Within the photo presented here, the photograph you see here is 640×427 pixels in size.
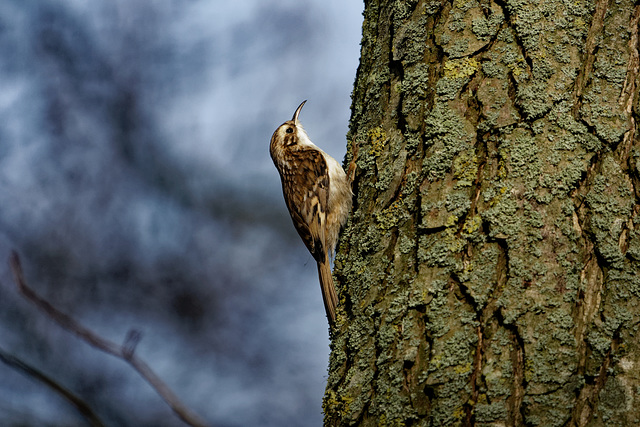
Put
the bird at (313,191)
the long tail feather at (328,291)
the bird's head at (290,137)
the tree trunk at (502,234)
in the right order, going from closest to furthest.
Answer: the tree trunk at (502,234)
the long tail feather at (328,291)
the bird at (313,191)
the bird's head at (290,137)

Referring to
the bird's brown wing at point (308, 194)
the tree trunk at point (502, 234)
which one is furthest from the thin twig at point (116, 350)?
the bird's brown wing at point (308, 194)

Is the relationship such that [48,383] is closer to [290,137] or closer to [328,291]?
[328,291]

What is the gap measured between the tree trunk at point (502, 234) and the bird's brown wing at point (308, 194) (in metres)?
1.08

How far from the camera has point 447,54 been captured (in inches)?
68.3

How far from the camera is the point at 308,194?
3166 millimetres

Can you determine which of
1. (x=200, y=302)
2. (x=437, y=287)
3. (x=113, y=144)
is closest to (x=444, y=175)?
(x=437, y=287)

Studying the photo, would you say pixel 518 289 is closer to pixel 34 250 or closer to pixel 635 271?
pixel 635 271

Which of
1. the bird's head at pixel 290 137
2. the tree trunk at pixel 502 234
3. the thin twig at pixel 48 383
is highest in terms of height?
the bird's head at pixel 290 137

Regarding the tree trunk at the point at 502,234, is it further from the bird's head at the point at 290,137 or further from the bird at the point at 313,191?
the bird's head at the point at 290,137

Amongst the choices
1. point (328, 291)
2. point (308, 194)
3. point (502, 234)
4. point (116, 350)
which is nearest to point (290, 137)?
point (308, 194)

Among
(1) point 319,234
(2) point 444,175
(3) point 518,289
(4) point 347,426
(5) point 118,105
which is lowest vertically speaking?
(4) point 347,426

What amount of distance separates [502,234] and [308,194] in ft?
5.77

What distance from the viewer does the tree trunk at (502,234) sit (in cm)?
138

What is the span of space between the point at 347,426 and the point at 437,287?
17.8 inches
